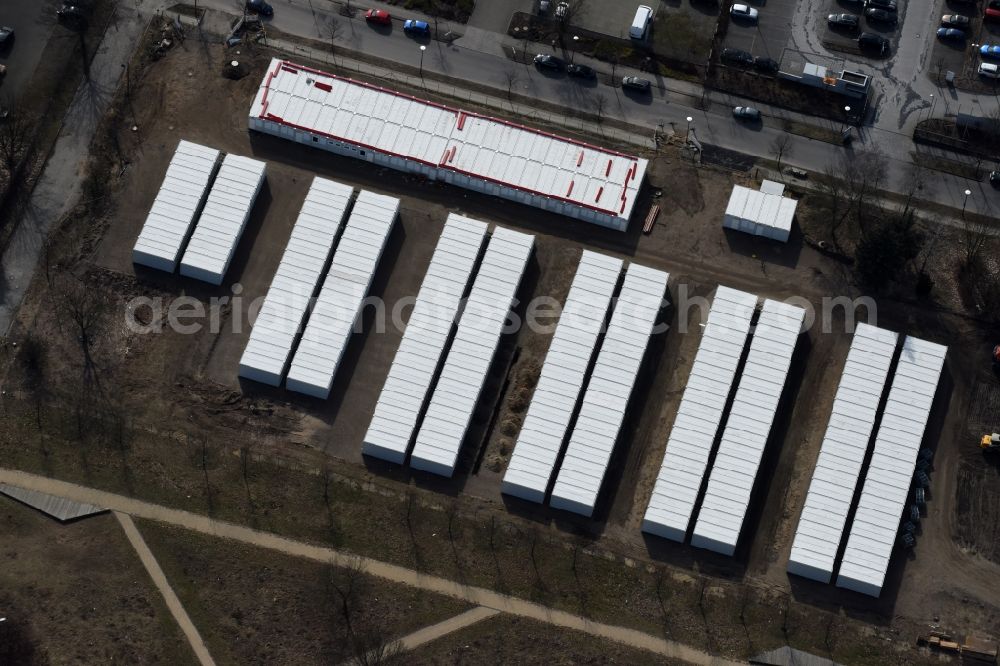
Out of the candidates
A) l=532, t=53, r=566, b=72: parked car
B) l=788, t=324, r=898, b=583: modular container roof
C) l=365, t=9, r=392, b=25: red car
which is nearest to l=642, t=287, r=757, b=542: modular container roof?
l=788, t=324, r=898, b=583: modular container roof

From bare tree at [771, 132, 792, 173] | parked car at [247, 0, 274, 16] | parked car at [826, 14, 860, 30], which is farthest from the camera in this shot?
parked car at [247, 0, 274, 16]

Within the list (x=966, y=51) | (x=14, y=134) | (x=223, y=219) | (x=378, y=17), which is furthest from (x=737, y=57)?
(x=14, y=134)

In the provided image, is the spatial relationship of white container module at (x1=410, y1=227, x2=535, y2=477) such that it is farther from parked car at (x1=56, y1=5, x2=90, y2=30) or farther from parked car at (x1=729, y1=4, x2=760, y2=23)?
parked car at (x1=56, y1=5, x2=90, y2=30)

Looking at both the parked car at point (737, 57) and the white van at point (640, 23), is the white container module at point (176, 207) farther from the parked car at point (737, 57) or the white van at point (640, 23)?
the parked car at point (737, 57)

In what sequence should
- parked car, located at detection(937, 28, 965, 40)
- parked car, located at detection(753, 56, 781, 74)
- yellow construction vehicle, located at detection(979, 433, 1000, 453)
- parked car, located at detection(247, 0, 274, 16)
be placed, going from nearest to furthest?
yellow construction vehicle, located at detection(979, 433, 1000, 453)
parked car, located at detection(753, 56, 781, 74)
parked car, located at detection(937, 28, 965, 40)
parked car, located at detection(247, 0, 274, 16)

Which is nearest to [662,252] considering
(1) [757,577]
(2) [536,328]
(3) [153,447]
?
(2) [536,328]

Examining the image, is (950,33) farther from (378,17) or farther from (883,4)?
(378,17)

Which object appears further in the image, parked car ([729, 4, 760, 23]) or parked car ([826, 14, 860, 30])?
parked car ([729, 4, 760, 23])
